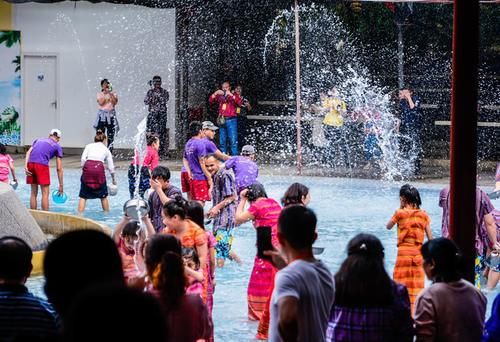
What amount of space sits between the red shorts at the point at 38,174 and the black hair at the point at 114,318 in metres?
12.7

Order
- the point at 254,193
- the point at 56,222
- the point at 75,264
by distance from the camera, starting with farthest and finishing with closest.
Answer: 1. the point at 56,222
2. the point at 254,193
3. the point at 75,264

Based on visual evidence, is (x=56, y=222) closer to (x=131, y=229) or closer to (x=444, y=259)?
(x=131, y=229)

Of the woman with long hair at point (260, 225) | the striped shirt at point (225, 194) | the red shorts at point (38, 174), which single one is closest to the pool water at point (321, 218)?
the woman with long hair at point (260, 225)

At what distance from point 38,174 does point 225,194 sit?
4956 mm

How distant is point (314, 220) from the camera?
511cm

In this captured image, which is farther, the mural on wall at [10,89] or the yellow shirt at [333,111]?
the mural on wall at [10,89]

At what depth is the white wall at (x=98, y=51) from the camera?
23.8 metres

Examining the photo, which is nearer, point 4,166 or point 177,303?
point 177,303

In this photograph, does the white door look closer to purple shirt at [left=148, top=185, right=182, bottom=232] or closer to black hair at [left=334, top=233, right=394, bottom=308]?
purple shirt at [left=148, top=185, right=182, bottom=232]

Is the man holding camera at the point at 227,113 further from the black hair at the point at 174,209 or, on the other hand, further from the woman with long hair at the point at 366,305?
the woman with long hair at the point at 366,305

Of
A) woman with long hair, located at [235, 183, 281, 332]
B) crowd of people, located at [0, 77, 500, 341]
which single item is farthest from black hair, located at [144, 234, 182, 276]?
woman with long hair, located at [235, 183, 281, 332]

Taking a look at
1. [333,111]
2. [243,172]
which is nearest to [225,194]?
[243,172]

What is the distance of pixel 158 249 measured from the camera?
5164 millimetres

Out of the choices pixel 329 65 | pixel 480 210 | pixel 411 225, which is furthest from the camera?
pixel 329 65
